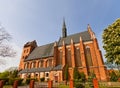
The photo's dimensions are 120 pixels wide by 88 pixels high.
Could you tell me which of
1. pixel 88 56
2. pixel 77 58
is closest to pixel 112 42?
pixel 88 56

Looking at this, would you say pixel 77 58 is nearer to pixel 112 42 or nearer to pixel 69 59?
pixel 69 59

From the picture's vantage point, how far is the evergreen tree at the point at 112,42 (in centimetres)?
1912

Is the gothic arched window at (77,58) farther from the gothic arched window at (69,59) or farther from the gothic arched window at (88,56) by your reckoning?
the gothic arched window at (88,56)

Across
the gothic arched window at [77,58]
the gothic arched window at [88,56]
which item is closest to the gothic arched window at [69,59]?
the gothic arched window at [77,58]

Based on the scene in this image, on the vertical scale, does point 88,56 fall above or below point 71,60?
above

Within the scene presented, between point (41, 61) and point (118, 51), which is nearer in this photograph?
point (118, 51)

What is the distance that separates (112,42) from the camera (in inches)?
785

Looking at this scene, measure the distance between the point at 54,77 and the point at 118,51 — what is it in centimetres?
2419

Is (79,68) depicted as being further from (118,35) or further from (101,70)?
(118,35)

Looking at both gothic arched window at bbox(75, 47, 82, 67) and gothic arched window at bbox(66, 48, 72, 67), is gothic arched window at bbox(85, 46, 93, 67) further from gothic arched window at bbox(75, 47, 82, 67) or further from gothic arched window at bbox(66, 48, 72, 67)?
gothic arched window at bbox(66, 48, 72, 67)

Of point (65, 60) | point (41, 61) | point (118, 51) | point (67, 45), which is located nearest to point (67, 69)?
point (65, 60)

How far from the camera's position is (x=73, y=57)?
37.8 meters

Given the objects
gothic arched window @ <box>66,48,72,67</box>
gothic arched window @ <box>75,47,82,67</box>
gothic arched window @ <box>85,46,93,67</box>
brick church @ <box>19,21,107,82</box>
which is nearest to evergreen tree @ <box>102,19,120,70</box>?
brick church @ <box>19,21,107,82</box>

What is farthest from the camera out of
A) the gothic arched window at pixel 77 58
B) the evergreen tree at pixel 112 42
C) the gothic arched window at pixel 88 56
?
the gothic arched window at pixel 77 58
